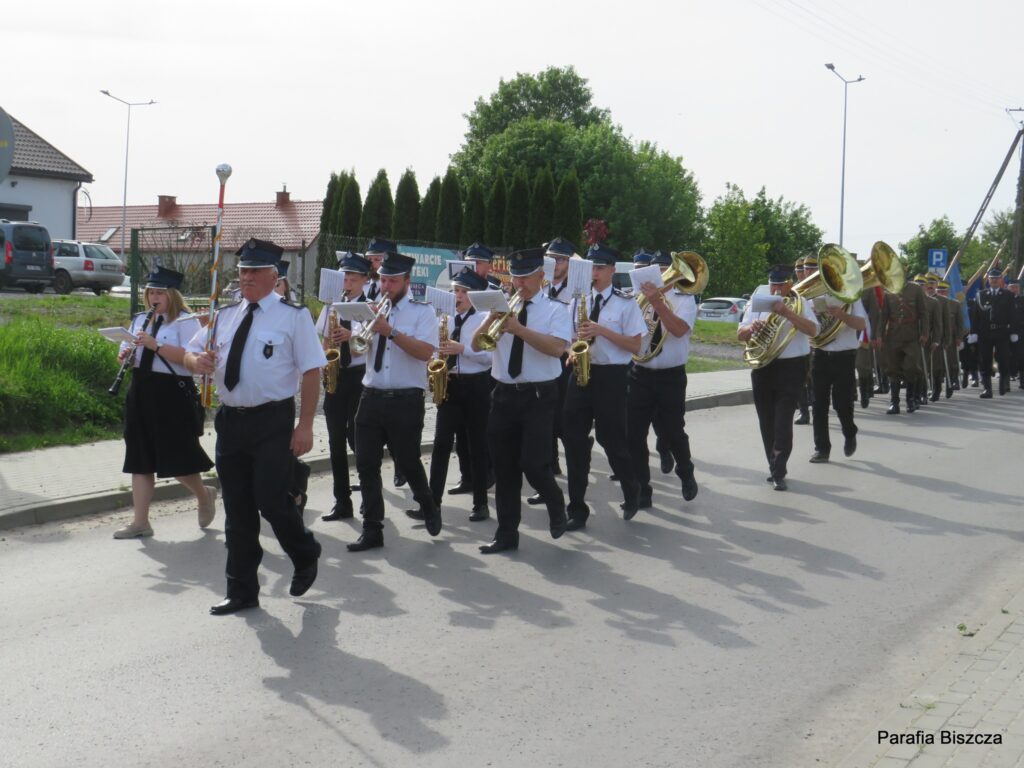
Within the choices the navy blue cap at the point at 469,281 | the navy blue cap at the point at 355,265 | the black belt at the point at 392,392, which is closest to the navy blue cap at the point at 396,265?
the black belt at the point at 392,392

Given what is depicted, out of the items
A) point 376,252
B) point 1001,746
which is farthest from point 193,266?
point 1001,746

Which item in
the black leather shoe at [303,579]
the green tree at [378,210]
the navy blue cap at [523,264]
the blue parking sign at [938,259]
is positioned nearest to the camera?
the black leather shoe at [303,579]

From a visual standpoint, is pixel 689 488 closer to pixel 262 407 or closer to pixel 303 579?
pixel 303 579

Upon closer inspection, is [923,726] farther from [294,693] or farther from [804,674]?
[294,693]

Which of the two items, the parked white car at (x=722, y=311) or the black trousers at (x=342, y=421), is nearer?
the black trousers at (x=342, y=421)

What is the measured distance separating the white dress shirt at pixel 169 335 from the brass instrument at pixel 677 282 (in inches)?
132

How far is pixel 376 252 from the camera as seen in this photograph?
9828 millimetres

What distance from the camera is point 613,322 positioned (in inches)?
346

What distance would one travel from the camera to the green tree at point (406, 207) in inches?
1710

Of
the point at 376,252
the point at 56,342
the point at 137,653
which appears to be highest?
the point at 376,252

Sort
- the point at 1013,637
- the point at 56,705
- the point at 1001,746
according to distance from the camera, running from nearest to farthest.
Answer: the point at 1001,746, the point at 56,705, the point at 1013,637

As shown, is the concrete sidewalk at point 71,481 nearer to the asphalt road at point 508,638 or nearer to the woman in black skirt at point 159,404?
the asphalt road at point 508,638

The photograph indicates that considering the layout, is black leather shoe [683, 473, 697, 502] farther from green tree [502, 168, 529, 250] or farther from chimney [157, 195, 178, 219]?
chimney [157, 195, 178, 219]

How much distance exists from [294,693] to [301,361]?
184 centimetres
